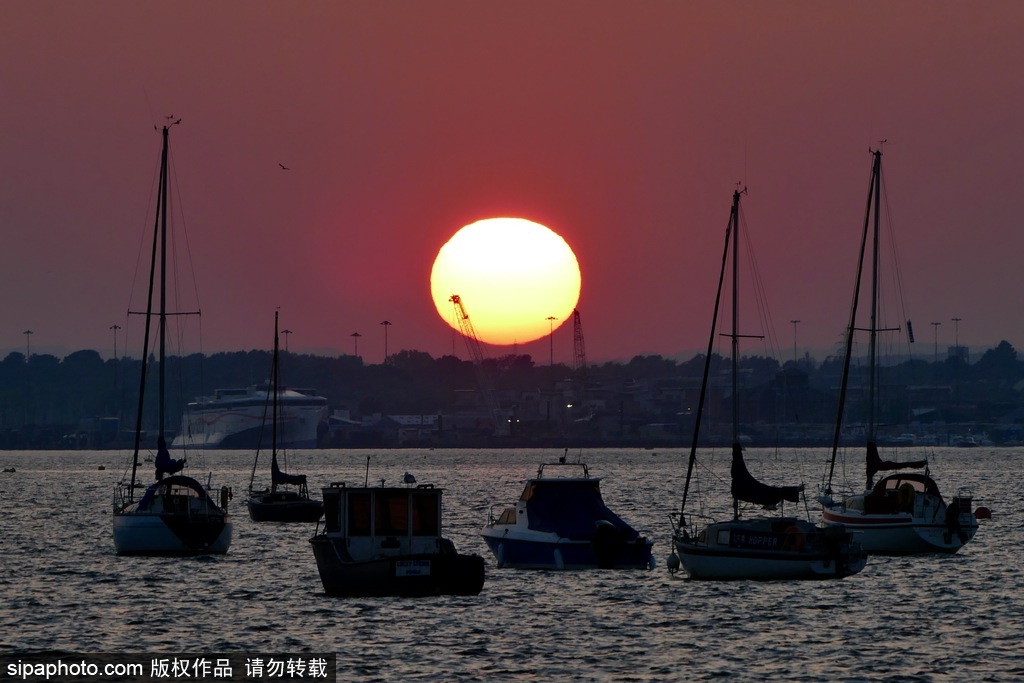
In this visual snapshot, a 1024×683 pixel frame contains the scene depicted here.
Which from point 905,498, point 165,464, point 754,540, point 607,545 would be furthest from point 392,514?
point 905,498

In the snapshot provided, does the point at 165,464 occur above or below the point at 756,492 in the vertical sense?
above

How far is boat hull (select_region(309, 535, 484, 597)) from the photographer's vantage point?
51.1m

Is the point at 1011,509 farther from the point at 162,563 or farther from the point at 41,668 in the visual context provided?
the point at 41,668

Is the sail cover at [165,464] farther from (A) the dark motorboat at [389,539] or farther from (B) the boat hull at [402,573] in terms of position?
(A) the dark motorboat at [389,539]

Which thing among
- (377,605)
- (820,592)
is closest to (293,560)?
(377,605)

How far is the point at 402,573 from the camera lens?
2012 inches

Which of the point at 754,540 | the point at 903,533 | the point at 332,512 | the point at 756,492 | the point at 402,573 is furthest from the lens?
the point at 903,533

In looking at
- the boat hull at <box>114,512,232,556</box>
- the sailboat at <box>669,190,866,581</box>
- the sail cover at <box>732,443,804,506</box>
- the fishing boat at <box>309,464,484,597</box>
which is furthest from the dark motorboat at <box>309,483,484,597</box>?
the boat hull at <box>114,512,232,556</box>

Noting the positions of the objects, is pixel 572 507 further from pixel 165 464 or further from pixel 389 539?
pixel 165 464

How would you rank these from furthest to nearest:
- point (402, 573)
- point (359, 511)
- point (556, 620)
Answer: point (556, 620)
point (359, 511)
point (402, 573)

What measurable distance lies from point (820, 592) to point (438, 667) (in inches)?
840

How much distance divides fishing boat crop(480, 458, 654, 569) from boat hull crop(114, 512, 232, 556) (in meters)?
14.5

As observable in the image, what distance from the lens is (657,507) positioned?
403 feet

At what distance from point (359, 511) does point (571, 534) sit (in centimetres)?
1285
